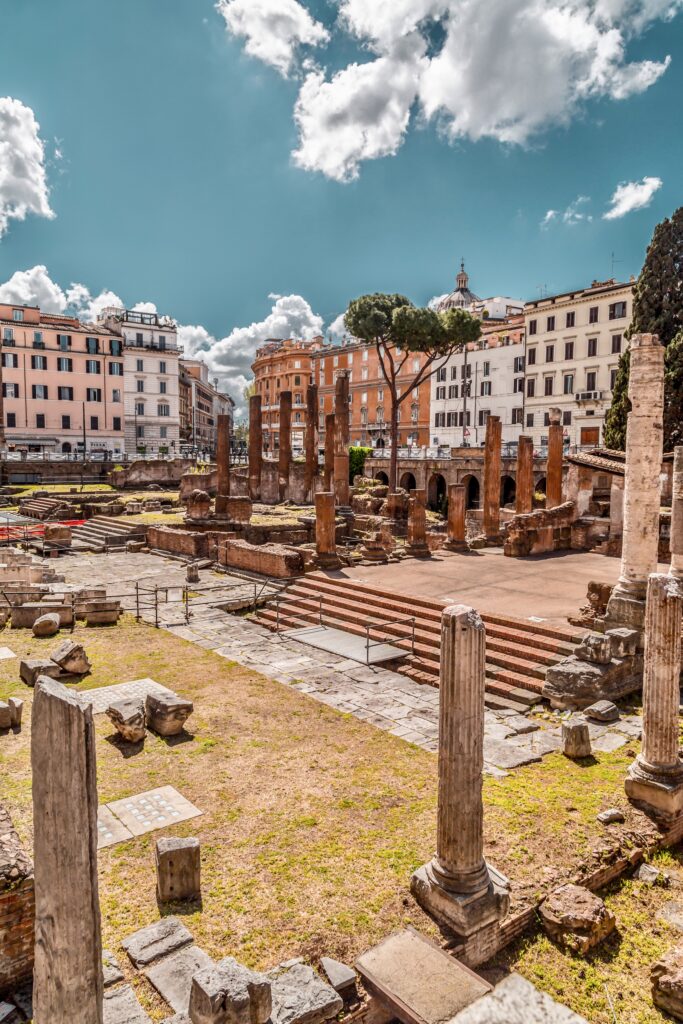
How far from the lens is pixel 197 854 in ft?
18.9

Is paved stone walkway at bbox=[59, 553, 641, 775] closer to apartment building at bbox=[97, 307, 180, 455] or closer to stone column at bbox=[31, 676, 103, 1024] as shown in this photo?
stone column at bbox=[31, 676, 103, 1024]

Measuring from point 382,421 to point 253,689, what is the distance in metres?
54.8

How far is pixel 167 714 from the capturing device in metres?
9.19

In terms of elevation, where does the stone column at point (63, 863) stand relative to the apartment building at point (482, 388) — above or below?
below

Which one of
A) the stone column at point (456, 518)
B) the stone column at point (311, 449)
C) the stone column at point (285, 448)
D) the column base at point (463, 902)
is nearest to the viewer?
the column base at point (463, 902)

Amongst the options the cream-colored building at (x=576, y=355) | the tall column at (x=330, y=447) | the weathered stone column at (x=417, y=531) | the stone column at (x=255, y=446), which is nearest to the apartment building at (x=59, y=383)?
the stone column at (x=255, y=446)

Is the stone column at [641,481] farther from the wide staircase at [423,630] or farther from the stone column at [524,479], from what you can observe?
the stone column at [524,479]

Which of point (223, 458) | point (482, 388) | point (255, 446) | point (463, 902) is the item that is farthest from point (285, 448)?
point (463, 902)

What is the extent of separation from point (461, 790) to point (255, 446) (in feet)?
111

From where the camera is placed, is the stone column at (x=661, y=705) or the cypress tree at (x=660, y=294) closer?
the stone column at (x=661, y=705)

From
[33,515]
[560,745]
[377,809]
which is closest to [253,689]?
[377,809]

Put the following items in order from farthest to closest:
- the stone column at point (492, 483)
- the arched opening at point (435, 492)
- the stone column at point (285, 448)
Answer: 1. the arched opening at point (435, 492)
2. the stone column at point (285, 448)
3. the stone column at point (492, 483)

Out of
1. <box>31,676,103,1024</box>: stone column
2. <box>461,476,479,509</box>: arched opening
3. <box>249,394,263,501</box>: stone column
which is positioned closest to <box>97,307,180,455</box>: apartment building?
<box>249,394,263,501</box>: stone column

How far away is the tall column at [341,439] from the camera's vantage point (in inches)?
1215
